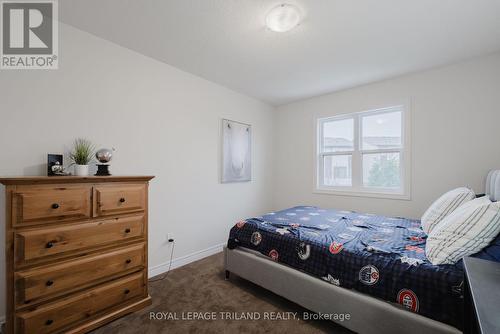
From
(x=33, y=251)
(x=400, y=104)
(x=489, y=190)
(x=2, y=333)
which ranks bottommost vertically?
(x=2, y=333)

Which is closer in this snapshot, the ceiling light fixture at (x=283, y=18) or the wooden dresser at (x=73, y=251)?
the wooden dresser at (x=73, y=251)

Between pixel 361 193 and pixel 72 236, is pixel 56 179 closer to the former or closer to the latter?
pixel 72 236

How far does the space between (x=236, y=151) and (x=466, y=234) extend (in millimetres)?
2728

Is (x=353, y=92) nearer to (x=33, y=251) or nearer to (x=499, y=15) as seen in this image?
(x=499, y=15)

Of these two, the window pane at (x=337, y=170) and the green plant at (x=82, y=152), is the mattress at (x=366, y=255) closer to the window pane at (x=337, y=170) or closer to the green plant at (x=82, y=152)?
the window pane at (x=337, y=170)

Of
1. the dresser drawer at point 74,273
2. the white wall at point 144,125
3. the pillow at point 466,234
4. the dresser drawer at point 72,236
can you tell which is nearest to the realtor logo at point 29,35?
the white wall at point 144,125

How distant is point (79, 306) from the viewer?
1550 mm

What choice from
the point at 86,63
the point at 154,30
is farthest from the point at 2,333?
the point at 154,30

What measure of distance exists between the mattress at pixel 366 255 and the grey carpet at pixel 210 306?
0.40 meters

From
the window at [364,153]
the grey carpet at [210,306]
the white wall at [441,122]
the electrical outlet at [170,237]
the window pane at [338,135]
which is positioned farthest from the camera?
the window pane at [338,135]

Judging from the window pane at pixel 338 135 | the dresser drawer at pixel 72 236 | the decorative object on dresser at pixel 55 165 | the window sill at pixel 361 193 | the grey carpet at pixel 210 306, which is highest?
the window pane at pixel 338 135

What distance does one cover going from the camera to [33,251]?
138 centimetres

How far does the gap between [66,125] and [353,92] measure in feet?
11.8

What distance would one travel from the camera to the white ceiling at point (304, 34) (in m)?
1.68
